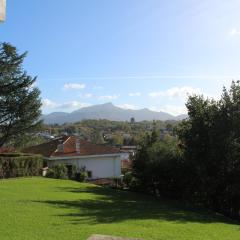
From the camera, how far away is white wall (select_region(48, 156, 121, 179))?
56219mm

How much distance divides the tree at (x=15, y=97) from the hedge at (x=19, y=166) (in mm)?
14831

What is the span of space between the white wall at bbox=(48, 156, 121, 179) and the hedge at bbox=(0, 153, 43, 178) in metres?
12.5

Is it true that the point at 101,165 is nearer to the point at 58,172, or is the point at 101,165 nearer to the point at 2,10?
the point at 58,172

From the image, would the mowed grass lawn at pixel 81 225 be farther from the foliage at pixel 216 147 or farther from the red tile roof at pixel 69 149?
the red tile roof at pixel 69 149

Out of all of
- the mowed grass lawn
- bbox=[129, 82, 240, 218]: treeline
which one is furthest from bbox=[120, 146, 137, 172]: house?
the mowed grass lawn

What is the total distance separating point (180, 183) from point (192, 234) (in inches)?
868

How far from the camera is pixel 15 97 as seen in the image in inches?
2254

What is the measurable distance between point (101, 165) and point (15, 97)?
12.9 meters

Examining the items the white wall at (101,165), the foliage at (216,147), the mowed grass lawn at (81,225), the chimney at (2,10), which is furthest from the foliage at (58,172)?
the chimney at (2,10)

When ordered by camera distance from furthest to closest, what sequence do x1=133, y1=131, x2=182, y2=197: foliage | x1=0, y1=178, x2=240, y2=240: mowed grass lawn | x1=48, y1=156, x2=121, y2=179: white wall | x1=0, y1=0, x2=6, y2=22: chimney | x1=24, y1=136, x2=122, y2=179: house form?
x1=48, y1=156, x2=121, y2=179: white wall → x1=24, y1=136, x2=122, y2=179: house → x1=133, y1=131, x2=182, y2=197: foliage → x1=0, y1=178, x2=240, y2=240: mowed grass lawn → x1=0, y1=0, x2=6, y2=22: chimney

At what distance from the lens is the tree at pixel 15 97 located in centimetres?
5650

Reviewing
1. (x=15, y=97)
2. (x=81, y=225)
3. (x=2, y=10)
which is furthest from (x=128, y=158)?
(x=2, y=10)

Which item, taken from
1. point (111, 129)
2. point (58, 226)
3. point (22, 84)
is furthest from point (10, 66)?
point (111, 129)

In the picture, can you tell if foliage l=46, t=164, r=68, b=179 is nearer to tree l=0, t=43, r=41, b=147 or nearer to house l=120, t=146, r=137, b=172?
house l=120, t=146, r=137, b=172
